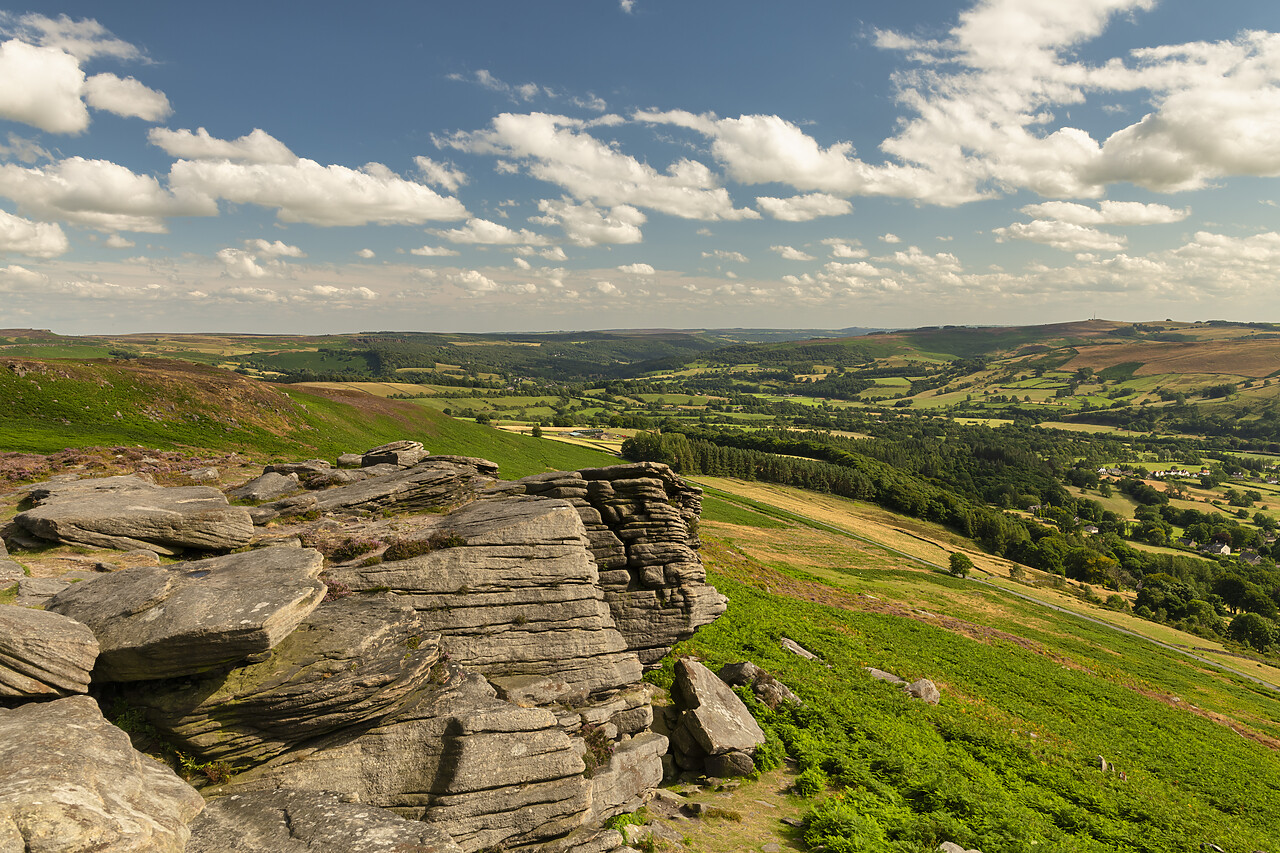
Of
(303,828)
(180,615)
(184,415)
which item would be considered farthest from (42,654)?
(184,415)

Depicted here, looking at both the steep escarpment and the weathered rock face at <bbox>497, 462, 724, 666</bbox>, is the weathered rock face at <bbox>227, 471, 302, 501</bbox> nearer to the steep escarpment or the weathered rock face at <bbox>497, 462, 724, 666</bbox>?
the steep escarpment

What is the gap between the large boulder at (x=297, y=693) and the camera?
13.3 m

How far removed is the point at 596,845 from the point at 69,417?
7284cm

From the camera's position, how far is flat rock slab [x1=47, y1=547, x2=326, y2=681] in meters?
12.8

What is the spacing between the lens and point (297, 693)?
13711 millimetres

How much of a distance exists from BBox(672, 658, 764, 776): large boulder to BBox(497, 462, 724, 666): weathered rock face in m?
2.22

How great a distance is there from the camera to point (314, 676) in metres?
14.1

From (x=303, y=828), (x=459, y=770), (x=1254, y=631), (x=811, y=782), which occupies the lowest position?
(x=1254, y=631)

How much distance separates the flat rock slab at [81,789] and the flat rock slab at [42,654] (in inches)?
16.3

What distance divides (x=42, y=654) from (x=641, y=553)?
1889cm

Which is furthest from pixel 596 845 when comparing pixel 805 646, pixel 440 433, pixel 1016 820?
pixel 440 433

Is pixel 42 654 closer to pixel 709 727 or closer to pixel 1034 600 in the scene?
pixel 709 727

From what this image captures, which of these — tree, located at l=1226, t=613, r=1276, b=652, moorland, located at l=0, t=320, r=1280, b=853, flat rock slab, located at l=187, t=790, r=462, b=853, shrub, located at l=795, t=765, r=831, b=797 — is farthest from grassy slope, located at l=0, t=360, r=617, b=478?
tree, located at l=1226, t=613, r=1276, b=652

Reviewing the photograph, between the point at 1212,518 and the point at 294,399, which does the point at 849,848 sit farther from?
the point at 1212,518
